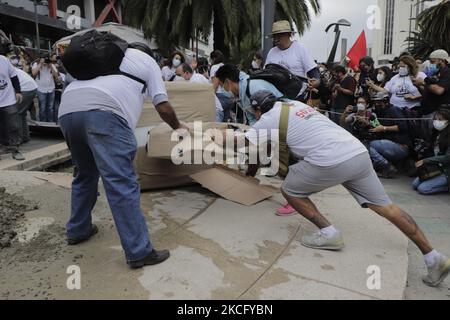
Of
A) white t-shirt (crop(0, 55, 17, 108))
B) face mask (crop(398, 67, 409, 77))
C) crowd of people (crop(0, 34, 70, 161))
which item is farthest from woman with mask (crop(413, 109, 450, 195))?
white t-shirt (crop(0, 55, 17, 108))

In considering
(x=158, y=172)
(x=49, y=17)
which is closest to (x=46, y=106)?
(x=158, y=172)

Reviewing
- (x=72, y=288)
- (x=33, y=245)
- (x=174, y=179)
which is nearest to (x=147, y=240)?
(x=72, y=288)

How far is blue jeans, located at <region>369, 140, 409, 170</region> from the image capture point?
586cm

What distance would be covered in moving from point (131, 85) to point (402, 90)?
5.17 metres

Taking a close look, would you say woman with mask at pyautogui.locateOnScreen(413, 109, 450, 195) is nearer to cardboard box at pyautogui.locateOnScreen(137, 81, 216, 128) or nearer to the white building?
cardboard box at pyautogui.locateOnScreen(137, 81, 216, 128)

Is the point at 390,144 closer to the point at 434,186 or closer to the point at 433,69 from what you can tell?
the point at 434,186

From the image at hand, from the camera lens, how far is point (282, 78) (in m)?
3.78

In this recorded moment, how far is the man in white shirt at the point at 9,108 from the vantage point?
5547 mm

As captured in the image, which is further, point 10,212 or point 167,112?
point 10,212

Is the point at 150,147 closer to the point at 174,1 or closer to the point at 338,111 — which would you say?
the point at 338,111

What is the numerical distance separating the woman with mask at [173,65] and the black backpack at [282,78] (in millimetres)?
4278

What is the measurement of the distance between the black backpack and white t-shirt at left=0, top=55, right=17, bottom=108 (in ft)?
11.8

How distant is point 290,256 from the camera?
112 inches

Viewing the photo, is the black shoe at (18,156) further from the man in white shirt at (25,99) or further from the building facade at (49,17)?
the building facade at (49,17)
